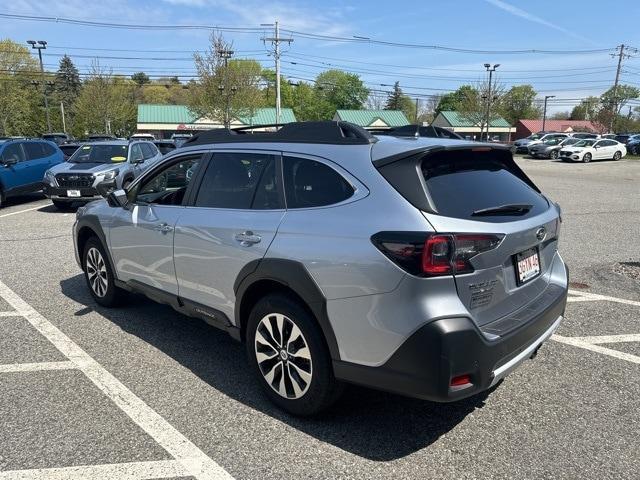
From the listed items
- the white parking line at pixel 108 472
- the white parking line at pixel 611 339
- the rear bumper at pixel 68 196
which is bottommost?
the white parking line at pixel 108 472

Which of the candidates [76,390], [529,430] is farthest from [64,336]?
[529,430]

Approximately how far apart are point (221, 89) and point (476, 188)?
44.2 meters

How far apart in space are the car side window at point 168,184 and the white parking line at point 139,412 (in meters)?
1.42

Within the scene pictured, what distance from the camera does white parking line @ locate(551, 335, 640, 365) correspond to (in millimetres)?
4051

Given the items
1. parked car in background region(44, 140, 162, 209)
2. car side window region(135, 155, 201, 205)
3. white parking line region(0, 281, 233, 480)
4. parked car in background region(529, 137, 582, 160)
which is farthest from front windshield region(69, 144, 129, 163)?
parked car in background region(529, 137, 582, 160)

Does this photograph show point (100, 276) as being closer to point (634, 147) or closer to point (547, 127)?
point (634, 147)

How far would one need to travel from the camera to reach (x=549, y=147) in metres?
40.6

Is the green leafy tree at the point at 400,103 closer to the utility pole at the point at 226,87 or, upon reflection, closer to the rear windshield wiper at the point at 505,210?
the utility pole at the point at 226,87

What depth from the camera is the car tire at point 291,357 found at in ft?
9.83

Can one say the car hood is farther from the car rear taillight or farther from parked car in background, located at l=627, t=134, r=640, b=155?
parked car in background, located at l=627, t=134, r=640, b=155

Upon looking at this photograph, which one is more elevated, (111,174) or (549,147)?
(111,174)

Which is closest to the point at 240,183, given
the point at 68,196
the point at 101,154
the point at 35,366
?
the point at 35,366

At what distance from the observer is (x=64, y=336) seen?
4.60 metres

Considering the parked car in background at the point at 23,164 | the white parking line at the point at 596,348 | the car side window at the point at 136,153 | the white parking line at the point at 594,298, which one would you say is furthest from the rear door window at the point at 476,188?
the parked car in background at the point at 23,164
